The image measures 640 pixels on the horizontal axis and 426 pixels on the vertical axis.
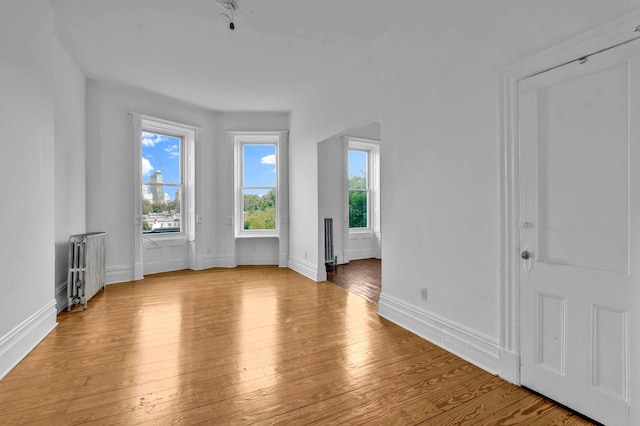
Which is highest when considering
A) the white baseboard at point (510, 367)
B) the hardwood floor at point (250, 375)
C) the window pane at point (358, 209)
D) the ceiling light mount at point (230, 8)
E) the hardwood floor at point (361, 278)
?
the ceiling light mount at point (230, 8)

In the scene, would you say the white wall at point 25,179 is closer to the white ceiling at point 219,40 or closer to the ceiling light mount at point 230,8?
the white ceiling at point 219,40

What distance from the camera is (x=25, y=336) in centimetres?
247

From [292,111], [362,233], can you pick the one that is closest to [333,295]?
[362,233]

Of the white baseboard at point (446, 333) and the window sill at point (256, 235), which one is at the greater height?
the window sill at point (256, 235)

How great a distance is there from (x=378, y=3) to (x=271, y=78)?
210cm

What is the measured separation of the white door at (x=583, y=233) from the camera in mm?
1564

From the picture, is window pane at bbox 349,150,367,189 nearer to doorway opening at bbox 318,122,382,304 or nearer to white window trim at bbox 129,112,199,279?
doorway opening at bbox 318,122,382,304

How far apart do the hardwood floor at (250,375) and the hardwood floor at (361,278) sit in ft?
2.46

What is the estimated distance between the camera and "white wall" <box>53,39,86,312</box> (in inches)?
141

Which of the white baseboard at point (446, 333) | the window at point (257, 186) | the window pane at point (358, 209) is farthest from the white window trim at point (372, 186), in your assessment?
the white baseboard at point (446, 333)

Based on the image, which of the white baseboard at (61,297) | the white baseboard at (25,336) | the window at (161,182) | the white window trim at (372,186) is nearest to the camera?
the white baseboard at (25,336)

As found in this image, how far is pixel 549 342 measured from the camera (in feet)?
6.22

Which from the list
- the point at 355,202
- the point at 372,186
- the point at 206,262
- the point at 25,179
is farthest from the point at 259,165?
the point at 25,179

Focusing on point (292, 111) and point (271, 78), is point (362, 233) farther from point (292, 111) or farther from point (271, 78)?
point (271, 78)
